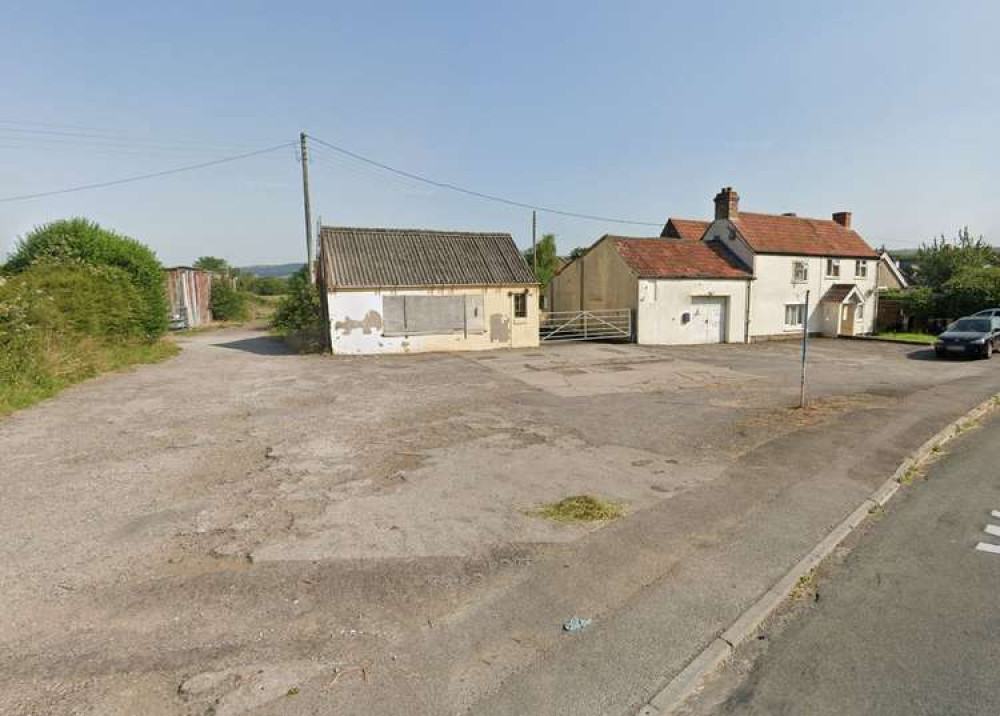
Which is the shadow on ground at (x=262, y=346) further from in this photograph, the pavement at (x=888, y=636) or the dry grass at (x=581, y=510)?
the pavement at (x=888, y=636)

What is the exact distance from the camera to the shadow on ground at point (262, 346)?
21.4m

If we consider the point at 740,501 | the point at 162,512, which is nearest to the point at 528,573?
the point at 740,501

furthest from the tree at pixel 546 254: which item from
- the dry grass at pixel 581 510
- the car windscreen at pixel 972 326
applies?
the dry grass at pixel 581 510

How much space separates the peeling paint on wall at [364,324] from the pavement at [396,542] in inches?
348

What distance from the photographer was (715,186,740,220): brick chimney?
1152 inches

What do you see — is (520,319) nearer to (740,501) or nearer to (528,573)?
(740,501)

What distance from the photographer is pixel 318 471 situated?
7.18m

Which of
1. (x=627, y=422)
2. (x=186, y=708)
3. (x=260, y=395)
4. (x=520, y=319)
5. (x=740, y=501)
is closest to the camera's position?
(x=186, y=708)

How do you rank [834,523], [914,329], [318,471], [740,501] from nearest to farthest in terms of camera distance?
[834,523]
[740,501]
[318,471]
[914,329]

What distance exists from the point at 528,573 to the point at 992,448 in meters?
8.96

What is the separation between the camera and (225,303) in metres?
41.3

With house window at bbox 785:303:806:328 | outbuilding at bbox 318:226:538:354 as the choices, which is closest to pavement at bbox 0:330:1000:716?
outbuilding at bbox 318:226:538:354

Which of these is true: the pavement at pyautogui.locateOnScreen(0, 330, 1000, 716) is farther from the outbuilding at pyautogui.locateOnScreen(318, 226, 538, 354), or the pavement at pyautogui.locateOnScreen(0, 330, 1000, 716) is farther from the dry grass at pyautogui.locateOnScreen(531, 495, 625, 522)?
the outbuilding at pyautogui.locateOnScreen(318, 226, 538, 354)

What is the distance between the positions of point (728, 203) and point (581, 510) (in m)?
28.4
